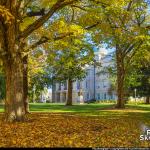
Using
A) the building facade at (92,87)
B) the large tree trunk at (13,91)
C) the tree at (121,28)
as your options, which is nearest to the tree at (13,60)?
the large tree trunk at (13,91)

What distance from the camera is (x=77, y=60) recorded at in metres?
41.1

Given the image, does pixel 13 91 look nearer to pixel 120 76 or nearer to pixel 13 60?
pixel 13 60

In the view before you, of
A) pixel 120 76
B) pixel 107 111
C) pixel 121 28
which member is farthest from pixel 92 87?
pixel 121 28

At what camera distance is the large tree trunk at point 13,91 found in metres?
17.4

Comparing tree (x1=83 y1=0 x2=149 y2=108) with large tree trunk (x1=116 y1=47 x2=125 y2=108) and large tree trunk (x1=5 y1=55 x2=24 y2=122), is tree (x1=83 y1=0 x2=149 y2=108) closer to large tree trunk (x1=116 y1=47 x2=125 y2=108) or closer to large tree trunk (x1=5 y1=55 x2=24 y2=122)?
large tree trunk (x1=116 y1=47 x2=125 y2=108)

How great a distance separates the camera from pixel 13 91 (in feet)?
57.0

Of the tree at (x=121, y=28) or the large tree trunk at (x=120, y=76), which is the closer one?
the tree at (x=121, y=28)

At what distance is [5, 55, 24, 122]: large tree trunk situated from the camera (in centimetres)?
1738

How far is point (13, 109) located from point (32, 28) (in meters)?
3.32

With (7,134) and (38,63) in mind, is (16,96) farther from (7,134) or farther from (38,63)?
(38,63)

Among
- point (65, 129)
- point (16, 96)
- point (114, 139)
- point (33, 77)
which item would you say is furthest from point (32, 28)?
point (33, 77)

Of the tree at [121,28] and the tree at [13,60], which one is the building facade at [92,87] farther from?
the tree at [13,60]

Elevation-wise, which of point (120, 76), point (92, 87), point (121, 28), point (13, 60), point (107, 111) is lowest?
point (107, 111)

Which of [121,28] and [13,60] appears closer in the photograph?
[13,60]
